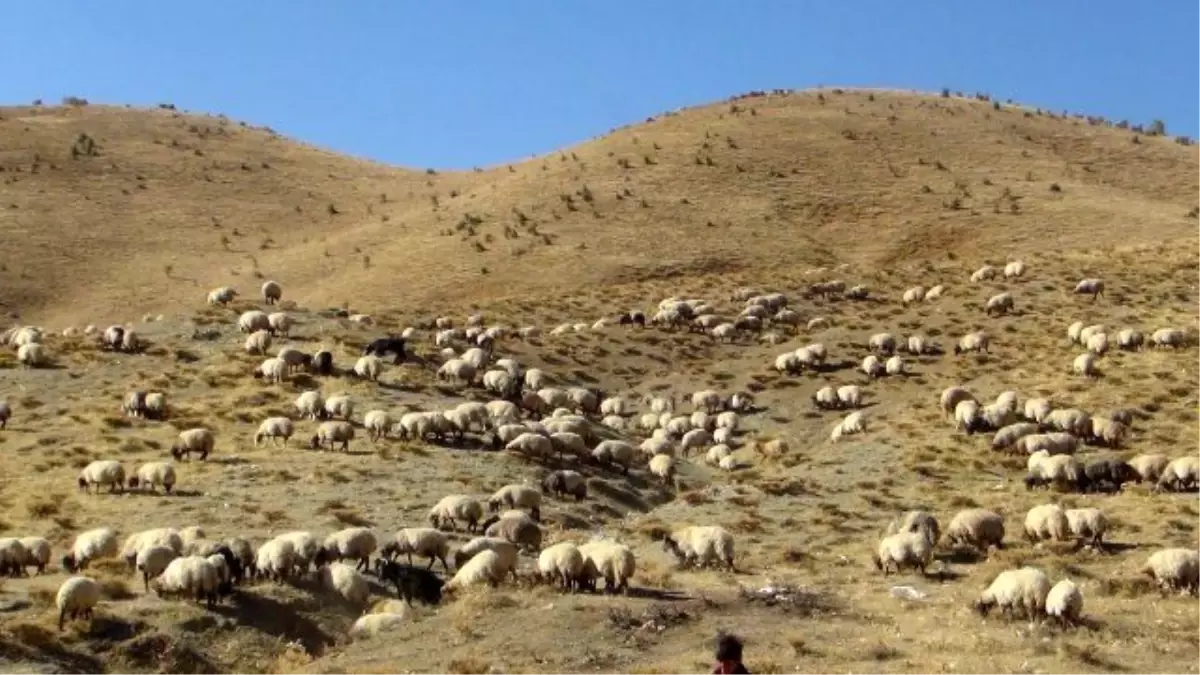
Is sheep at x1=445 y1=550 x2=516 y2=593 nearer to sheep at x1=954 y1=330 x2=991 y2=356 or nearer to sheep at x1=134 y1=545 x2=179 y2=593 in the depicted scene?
sheep at x1=134 y1=545 x2=179 y2=593

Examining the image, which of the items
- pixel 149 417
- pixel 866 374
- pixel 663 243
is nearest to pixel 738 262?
pixel 663 243

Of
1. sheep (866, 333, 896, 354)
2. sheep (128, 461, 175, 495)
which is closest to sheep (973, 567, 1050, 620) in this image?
sheep (128, 461, 175, 495)

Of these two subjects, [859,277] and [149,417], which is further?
[859,277]

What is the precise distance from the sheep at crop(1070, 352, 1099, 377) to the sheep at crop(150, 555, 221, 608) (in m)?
32.8

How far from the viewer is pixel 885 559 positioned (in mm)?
21672

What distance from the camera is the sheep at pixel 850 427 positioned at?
38.1 metres

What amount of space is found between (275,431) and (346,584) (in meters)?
13.3

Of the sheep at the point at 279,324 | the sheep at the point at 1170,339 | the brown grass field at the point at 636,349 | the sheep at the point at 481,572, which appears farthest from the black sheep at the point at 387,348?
the sheep at the point at 1170,339

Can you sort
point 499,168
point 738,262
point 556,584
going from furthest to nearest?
point 499,168, point 738,262, point 556,584

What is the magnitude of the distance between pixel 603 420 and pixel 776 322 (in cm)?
1599

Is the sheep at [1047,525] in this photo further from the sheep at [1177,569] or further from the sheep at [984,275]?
the sheep at [984,275]

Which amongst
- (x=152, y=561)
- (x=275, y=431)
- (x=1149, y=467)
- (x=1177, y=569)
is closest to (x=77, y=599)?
(x=152, y=561)

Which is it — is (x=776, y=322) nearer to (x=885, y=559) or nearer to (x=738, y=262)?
(x=738, y=262)

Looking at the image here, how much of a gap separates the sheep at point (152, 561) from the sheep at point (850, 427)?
23432 millimetres
